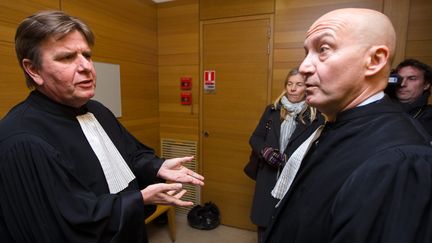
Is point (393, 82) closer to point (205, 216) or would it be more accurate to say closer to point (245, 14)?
point (245, 14)

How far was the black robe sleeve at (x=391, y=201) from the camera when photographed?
55cm

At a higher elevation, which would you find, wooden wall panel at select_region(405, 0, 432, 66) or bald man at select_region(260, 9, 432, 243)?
wooden wall panel at select_region(405, 0, 432, 66)

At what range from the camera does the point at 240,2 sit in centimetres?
256

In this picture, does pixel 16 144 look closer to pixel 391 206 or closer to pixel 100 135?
pixel 100 135

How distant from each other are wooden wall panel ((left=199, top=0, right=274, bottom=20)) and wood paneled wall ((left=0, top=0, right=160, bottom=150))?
25.5 inches

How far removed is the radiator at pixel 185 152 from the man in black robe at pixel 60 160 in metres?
1.83

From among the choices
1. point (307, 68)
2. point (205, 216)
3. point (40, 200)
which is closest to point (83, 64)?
point (40, 200)

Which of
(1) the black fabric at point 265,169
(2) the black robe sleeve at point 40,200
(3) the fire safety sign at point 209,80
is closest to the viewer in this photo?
(2) the black robe sleeve at point 40,200

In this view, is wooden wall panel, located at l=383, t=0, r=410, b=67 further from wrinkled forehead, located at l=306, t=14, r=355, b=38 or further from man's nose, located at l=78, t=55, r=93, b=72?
man's nose, located at l=78, t=55, r=93, b=72

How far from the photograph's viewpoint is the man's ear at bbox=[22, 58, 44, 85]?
3.04 ft

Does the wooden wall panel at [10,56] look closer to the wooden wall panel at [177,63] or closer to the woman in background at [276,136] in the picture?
the wooden wall panel at [177,63]

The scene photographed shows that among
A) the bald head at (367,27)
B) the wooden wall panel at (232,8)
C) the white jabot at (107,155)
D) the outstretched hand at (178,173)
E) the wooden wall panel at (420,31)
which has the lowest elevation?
the outstretched hand at (178,173)

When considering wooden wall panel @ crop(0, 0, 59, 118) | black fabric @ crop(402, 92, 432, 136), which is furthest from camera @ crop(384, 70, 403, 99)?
wooden wall panel @ crop(0, 0, 59, 118)

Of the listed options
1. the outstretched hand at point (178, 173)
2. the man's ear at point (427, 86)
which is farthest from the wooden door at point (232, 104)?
the outstretched hand at point (178, 173)
